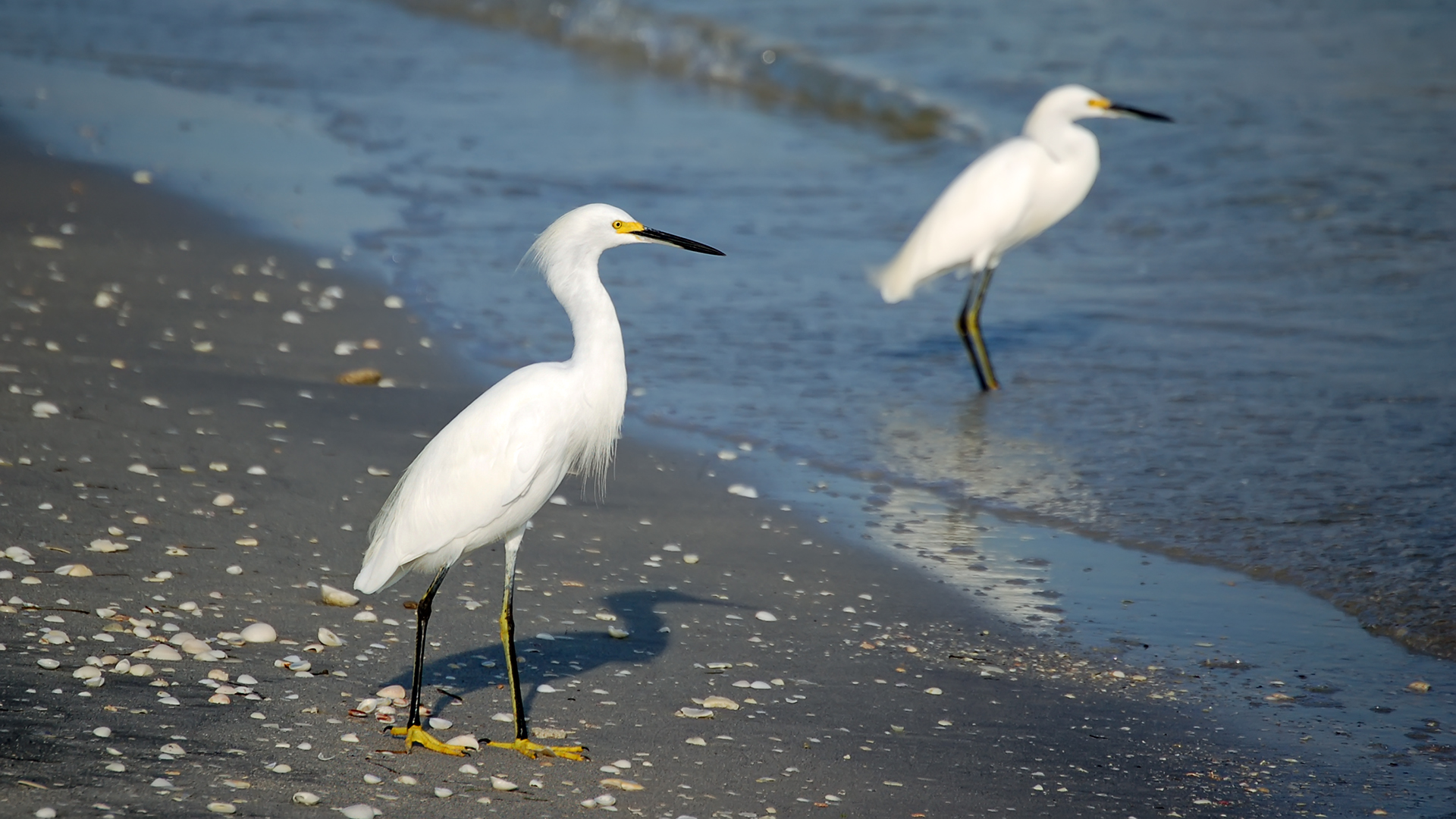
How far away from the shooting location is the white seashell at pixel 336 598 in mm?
3959

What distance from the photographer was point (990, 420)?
252 inches

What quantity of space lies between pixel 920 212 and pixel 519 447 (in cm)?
724

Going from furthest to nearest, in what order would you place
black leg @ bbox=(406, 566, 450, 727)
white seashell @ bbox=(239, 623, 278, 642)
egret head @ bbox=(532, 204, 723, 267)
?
white seashell @ bbox=(239, 623, 278, 642) < egret head @ bbox=(532, 204, 723, 267) < black leg @ bbox=(406, 566, 450, 727)

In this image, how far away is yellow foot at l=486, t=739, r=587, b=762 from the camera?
3258 millimetres

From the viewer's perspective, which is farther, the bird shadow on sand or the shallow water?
the shallow water

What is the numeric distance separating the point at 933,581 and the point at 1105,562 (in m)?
0.66

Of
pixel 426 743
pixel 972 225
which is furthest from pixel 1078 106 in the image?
pixel 426 743

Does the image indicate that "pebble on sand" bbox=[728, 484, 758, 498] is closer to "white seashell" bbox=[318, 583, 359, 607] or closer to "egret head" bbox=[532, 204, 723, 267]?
"white seashell" bbox=[318, 583, 359, 607]

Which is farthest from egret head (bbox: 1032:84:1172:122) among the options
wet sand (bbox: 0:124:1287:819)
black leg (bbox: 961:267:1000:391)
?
wet sand (bbox: 0:124:1287:819)

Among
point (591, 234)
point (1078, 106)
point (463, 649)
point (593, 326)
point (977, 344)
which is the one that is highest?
point (1078, 106)

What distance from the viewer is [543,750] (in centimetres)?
328

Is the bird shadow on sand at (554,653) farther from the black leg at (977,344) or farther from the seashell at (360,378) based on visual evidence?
the black leg at (977,344)

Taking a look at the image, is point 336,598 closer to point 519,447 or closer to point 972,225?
point 519,447

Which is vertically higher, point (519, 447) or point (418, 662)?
point (519, 447)
